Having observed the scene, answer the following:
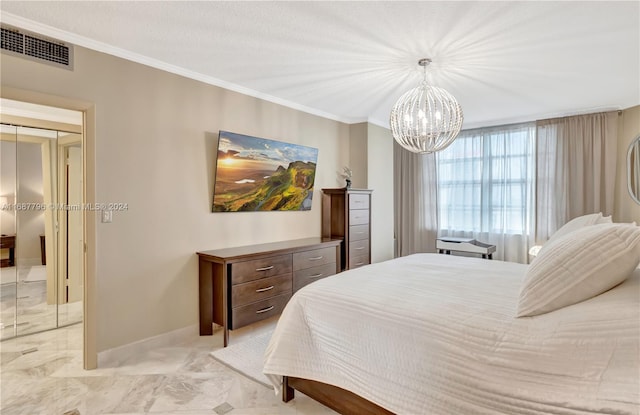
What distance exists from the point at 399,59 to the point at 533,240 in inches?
141

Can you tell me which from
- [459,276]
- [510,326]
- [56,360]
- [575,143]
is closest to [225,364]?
[56,360]

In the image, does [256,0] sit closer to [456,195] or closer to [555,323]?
[555,323]

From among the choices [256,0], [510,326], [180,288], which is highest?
[256,0]

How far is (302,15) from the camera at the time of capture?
2.18 metres

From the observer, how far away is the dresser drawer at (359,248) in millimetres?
4473

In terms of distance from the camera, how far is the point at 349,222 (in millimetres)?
4426

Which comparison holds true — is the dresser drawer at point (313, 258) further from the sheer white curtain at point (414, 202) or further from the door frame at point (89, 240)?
the sheer white curtain at point (414, 202)

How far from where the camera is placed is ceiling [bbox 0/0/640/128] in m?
2.13

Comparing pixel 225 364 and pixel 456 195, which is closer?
pixel 225 364

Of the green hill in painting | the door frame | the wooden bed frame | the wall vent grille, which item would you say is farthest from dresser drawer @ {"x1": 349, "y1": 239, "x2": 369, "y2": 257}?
the wall vent grille

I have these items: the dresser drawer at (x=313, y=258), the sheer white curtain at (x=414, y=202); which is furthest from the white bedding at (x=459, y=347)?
the sheer white curtain at (x=414, y=202)

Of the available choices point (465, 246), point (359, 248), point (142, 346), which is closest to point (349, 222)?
point (359, 248)

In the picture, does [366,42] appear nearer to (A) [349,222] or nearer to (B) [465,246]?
(A) [349,222]

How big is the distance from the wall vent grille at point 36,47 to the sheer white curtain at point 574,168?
5.49 m
